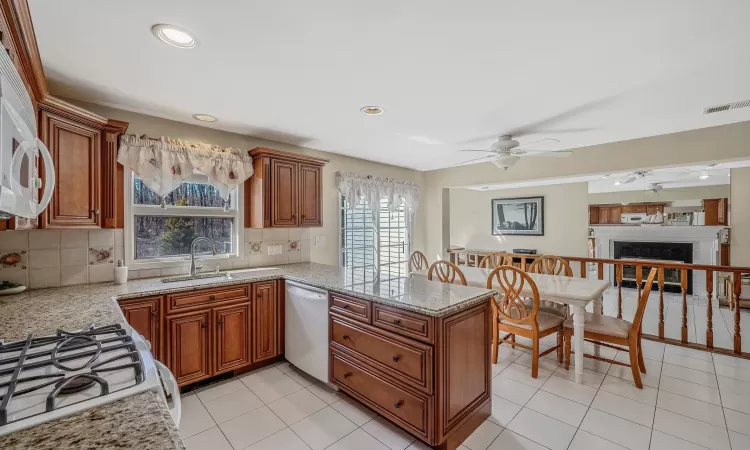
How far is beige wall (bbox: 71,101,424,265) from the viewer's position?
273 cm

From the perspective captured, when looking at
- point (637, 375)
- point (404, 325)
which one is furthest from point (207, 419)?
point (637, 375)

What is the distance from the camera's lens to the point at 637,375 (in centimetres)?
254

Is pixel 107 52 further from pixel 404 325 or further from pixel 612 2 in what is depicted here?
pixel 612 2

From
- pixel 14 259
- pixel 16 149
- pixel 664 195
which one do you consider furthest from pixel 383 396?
Answer: pixel 664 195

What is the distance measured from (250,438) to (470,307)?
1.58 metres

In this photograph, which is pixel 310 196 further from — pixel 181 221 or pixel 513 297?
pixel 513 297

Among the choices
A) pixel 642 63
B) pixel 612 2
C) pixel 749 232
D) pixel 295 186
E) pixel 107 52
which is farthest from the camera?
pixel 749 232

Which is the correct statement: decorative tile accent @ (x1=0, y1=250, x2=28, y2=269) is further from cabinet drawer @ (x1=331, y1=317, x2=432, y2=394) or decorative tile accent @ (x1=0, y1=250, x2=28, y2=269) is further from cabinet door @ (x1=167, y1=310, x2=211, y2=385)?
cabinet drawer @ (x1=331, y1=317, x2=432, y2=394)

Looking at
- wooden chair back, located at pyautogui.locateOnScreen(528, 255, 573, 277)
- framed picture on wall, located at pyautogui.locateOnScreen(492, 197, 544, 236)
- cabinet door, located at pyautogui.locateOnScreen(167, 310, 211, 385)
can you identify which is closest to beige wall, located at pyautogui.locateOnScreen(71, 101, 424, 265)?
cabinet door, located at pyautogui.locateOnScreen(167, 310, 211, 385)

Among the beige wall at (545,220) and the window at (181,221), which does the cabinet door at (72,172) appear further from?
the beige wall at (545,220)

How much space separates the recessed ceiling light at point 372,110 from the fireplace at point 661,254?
6060mm

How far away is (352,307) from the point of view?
227 centimetres

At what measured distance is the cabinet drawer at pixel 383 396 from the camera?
6.12 ft

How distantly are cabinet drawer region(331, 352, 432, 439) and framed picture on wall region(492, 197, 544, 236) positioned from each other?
17.6ft
